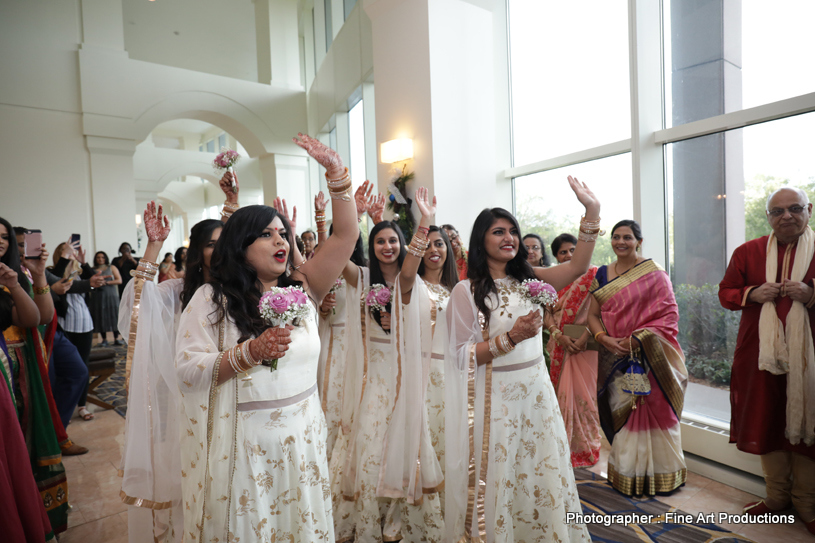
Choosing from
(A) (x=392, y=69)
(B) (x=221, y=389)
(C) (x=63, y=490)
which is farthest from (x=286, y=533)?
(A) (x=392, y=69)

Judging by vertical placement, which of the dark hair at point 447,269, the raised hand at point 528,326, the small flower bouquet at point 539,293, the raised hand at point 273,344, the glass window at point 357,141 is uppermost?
the glass window at point 357,141

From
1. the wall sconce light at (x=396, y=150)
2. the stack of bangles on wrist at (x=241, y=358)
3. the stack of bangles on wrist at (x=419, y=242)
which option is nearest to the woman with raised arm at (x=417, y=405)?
the stack of bangles on wrist at (x=419, y=242)

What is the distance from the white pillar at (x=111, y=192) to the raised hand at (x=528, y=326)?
834 centimetres

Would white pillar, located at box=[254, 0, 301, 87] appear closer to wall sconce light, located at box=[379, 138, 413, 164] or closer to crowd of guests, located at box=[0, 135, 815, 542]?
wall sconce light, located at box=[379, 138, 413, 164]

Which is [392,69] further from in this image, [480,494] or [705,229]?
[480,494]

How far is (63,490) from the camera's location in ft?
8.75

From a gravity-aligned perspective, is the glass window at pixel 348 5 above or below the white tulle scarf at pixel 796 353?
above

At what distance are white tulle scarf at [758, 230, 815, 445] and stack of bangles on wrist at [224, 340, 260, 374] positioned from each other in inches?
104

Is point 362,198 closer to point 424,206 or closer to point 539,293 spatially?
point 424,206

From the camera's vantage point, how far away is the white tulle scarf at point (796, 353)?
7.97ft

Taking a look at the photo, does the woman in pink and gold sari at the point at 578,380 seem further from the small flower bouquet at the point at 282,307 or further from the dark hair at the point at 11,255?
the dark hair at the point at 11,255

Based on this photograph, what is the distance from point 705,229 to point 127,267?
8129 millimetres

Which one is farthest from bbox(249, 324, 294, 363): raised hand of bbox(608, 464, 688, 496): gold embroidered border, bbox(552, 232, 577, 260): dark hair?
bbox(552, 232, 577, 260): dark hair

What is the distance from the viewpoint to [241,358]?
146 cm
